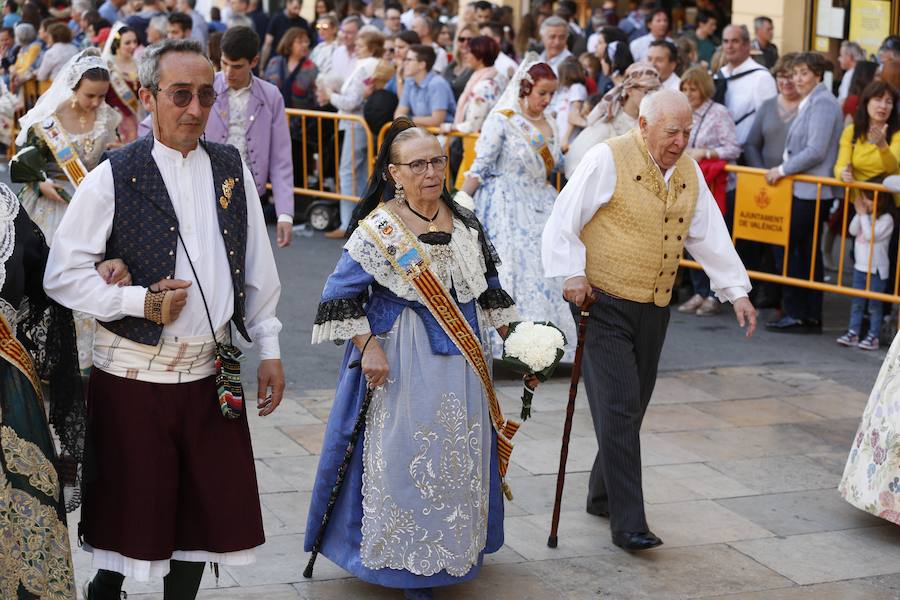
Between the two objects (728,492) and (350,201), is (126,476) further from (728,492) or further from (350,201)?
(350,201)

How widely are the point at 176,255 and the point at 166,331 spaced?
221 millimetres

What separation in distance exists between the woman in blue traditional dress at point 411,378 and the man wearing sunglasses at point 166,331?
70 cm

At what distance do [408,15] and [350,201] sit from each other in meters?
4.55

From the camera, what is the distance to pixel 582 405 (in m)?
7.83

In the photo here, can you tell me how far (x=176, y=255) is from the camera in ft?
→ 13.4

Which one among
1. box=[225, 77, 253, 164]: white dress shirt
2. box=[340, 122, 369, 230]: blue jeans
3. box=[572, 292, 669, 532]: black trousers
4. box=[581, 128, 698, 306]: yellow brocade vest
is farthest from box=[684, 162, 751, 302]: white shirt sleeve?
box=[340, 122, 369, 230]: blue jeans

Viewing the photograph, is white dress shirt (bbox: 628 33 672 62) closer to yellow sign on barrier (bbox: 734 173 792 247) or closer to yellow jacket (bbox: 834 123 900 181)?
yellow sign on barrier (bbox: 734 173 792 247)

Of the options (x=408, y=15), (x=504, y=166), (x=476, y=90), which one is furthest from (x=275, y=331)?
(x=408, y=15)

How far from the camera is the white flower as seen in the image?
5.03 metres

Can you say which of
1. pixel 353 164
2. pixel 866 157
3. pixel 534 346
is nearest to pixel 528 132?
pixel 866 157

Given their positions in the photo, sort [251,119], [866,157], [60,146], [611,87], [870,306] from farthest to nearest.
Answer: [611,87] → [870,306] → [866,157] → [251,119] → [60,146]

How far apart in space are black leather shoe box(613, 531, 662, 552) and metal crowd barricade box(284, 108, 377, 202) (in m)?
7.61

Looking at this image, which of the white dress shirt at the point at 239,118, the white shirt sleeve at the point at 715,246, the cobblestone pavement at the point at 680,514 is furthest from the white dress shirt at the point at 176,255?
the white dress shirt at the point at 239,118

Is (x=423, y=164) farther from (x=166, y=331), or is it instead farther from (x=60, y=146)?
(x=60, y=146)
